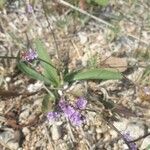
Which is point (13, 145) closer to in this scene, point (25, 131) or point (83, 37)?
point (25, 131)

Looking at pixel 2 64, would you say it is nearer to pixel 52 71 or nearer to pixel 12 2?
pixel 52 71

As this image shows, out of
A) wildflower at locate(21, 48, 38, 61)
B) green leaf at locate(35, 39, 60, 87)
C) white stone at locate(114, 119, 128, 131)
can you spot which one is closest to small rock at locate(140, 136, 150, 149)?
white stone at locate(114, 119, 128, 131)

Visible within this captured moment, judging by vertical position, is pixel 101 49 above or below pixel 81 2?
below

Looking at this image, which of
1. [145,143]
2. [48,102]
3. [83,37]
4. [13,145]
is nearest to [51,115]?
[48,102]

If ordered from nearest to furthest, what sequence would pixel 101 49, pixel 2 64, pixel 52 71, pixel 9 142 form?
pixel 9 142 → pixel 52 71 → pixel 2 64 → pixel 101 49

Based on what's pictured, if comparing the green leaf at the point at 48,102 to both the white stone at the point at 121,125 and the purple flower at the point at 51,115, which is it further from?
the white stone at the point at 121,125

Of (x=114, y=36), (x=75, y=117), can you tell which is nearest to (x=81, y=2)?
(x=114, y=36)

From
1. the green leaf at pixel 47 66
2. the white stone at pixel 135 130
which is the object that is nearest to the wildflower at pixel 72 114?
the green leaf at pixel 47 66
